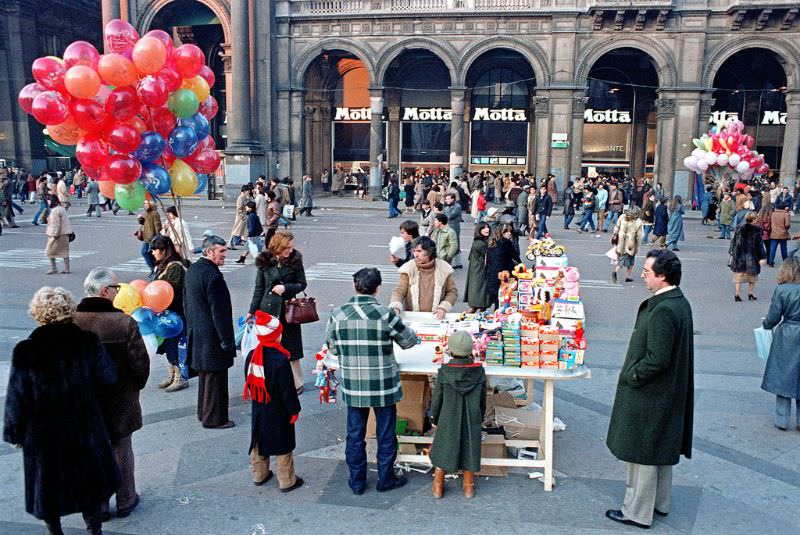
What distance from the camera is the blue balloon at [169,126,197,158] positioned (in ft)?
28.5

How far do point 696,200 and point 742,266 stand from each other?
1951cm

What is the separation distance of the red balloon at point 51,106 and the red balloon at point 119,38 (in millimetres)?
980

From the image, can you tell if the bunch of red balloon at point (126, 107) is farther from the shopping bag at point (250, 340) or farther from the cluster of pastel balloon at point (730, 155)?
the cluster of pastel balloon at point (730, 155)

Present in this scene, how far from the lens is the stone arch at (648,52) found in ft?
96.3

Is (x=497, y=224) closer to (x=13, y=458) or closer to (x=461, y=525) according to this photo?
(x=461, y=525)

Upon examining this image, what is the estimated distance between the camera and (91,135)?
798cm

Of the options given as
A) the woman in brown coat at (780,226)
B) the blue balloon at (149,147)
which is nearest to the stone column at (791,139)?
the woman in brown coat at (780,226)

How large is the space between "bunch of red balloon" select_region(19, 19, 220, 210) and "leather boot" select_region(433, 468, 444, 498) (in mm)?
5283

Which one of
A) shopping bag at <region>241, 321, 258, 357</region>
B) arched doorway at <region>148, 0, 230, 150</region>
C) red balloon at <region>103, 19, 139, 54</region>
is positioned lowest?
shopping bag at <region>241, 321, 258, 357</region>

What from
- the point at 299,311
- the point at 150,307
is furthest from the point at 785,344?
the point at 150,307

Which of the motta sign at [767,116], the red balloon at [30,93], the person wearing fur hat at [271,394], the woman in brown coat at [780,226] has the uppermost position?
the motta sign at [767,116]

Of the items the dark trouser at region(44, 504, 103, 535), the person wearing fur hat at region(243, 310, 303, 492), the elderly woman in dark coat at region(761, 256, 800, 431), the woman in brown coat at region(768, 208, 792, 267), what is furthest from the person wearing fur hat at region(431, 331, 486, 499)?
the woman in brown coat at region(768, 208, 792, 267)

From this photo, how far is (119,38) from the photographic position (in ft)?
26.8

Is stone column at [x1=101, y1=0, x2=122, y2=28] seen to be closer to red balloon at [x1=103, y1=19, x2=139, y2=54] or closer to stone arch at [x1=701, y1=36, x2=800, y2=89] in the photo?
stone arch at [x1=701, y1=36, x2=800, y2=89]
